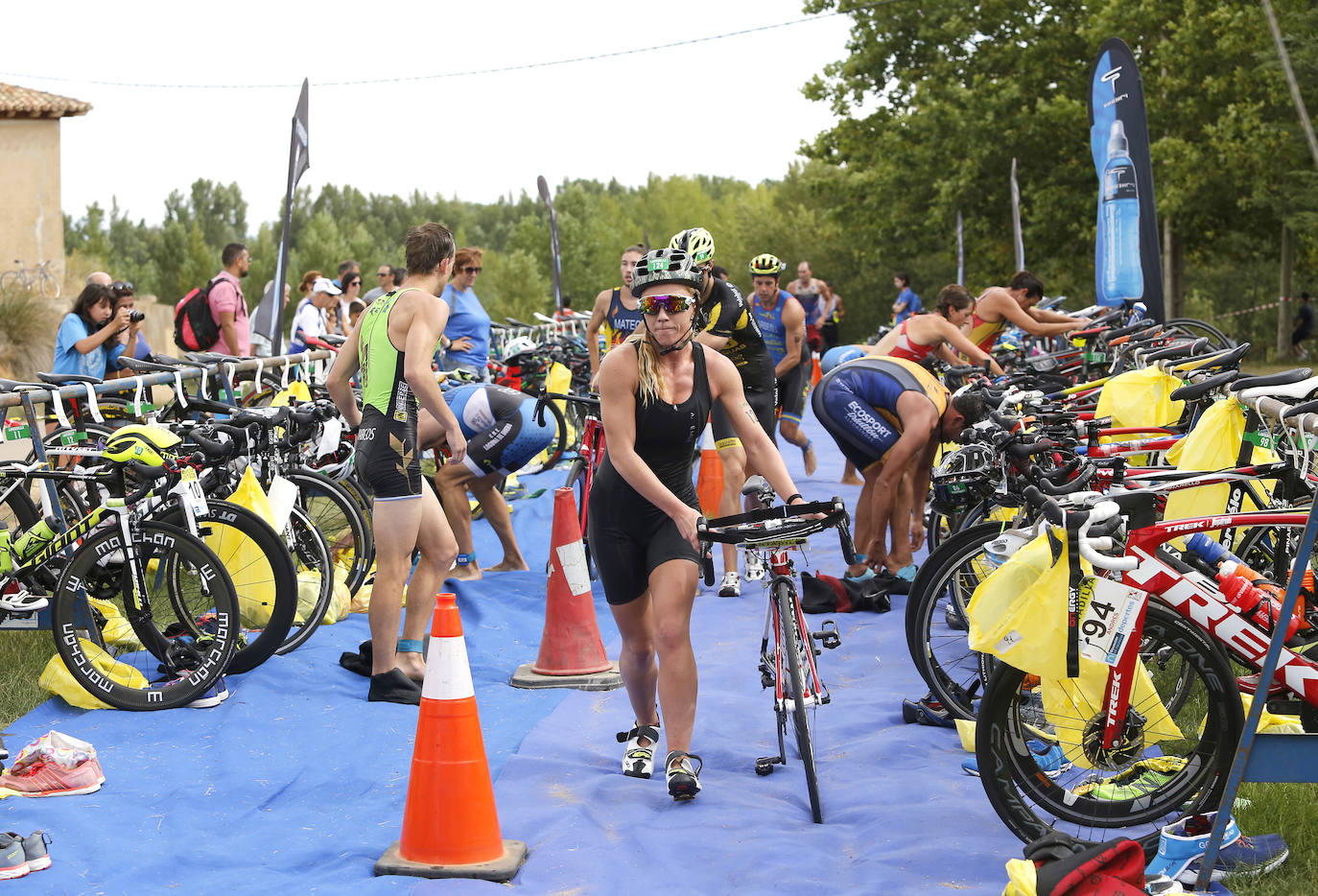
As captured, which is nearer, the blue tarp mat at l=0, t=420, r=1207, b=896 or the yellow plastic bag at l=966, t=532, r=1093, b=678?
the yellow plastic bag at l=966, t=532, r=1093, b=678

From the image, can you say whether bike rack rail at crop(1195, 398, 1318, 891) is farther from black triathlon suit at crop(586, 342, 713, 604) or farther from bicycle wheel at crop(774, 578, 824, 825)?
black triathlon suit at crop(586, 342, 713, 604)

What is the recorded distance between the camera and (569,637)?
673 cm

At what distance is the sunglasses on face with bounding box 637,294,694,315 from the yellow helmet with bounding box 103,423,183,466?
2.49 m

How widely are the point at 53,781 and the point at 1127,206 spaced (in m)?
13.2

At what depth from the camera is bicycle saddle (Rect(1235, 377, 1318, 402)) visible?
4.42 meters

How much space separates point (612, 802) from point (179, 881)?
1.51 meters

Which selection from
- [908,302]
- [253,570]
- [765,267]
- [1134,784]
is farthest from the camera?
[908,302]

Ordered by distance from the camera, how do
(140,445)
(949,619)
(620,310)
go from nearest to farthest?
(949,619), (140,445), (620,310)

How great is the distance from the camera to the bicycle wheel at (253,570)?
239 inches

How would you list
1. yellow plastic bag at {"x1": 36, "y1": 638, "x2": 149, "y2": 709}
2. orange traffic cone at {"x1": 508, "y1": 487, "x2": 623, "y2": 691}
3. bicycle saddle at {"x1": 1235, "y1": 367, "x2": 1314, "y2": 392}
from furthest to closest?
orange traffic cone at {"x1": 508, "y1": 487, "x2": 623, "y2": 691}, yellow plastic bag at {"x1": 36, "y1": 638, "x2": 149, "y2": 709}, bicycle saddle at {"x1": 1235, "y1": 367, "x2": 1314, "y2": 392}

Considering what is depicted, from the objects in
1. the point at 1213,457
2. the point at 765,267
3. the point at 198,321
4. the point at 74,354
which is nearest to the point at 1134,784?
the point at 1213,457

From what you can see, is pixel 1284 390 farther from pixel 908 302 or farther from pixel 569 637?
pixel 908 302

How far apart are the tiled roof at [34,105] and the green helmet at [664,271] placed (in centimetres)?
3491

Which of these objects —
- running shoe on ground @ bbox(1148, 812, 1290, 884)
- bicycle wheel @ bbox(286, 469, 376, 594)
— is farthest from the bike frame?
bicycle wheel @ bbox(286, 469, 376, 594)
